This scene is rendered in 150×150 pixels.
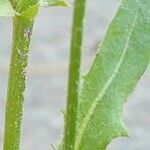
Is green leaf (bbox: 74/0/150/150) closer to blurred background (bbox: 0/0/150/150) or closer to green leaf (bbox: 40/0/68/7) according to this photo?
green leaf (bbox: 40/0/68/7)

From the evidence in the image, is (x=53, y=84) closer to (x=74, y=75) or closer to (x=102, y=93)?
(x=102, y=93)

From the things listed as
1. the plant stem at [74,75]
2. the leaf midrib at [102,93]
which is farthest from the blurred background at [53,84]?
the plant stem at [74,75]

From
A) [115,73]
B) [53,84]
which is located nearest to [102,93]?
[115,73]

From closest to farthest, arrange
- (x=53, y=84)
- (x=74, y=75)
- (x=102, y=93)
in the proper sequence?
(x=74, y=75) → (x=102, y=93) → (x=53, y=84)

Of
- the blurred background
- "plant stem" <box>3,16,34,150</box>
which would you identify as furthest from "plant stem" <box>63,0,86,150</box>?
the blurred background

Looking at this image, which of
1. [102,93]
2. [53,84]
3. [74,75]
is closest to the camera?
[74,75]

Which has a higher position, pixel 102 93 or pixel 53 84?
pixel 53 84
